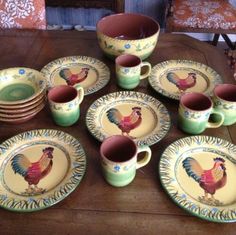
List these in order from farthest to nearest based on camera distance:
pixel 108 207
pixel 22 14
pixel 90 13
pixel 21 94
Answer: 1. pixel 90 13
2. pixel 22 14
3. pixel 21 94
4. pixel 108 207

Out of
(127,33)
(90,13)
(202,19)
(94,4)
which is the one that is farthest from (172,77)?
(90,13)

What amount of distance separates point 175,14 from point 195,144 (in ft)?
4.14

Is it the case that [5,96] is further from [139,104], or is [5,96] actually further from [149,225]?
[149,225]

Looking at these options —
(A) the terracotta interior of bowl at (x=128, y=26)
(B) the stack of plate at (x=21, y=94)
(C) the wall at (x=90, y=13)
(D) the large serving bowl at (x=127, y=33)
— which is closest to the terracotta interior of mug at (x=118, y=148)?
(B) the stack of plate at (x=21, y=94)

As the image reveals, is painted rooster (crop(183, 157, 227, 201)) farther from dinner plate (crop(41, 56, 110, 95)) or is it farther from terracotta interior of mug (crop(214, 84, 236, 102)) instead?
dinner plate (crop(41, 56, 110, 95))

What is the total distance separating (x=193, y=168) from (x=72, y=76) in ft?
1.35

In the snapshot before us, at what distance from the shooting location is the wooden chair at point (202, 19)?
165cm

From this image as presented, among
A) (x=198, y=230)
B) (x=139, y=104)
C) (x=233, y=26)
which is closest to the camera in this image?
(x=198, y=230)

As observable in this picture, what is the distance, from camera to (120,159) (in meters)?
0.56

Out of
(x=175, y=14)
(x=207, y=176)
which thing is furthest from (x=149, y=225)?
(x=175, y=14)

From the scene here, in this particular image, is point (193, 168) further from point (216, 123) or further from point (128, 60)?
point (128, 60)

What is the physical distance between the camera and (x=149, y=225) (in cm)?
50

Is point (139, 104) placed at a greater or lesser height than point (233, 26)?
greater

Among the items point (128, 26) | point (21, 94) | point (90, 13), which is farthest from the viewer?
point (90, 13)
